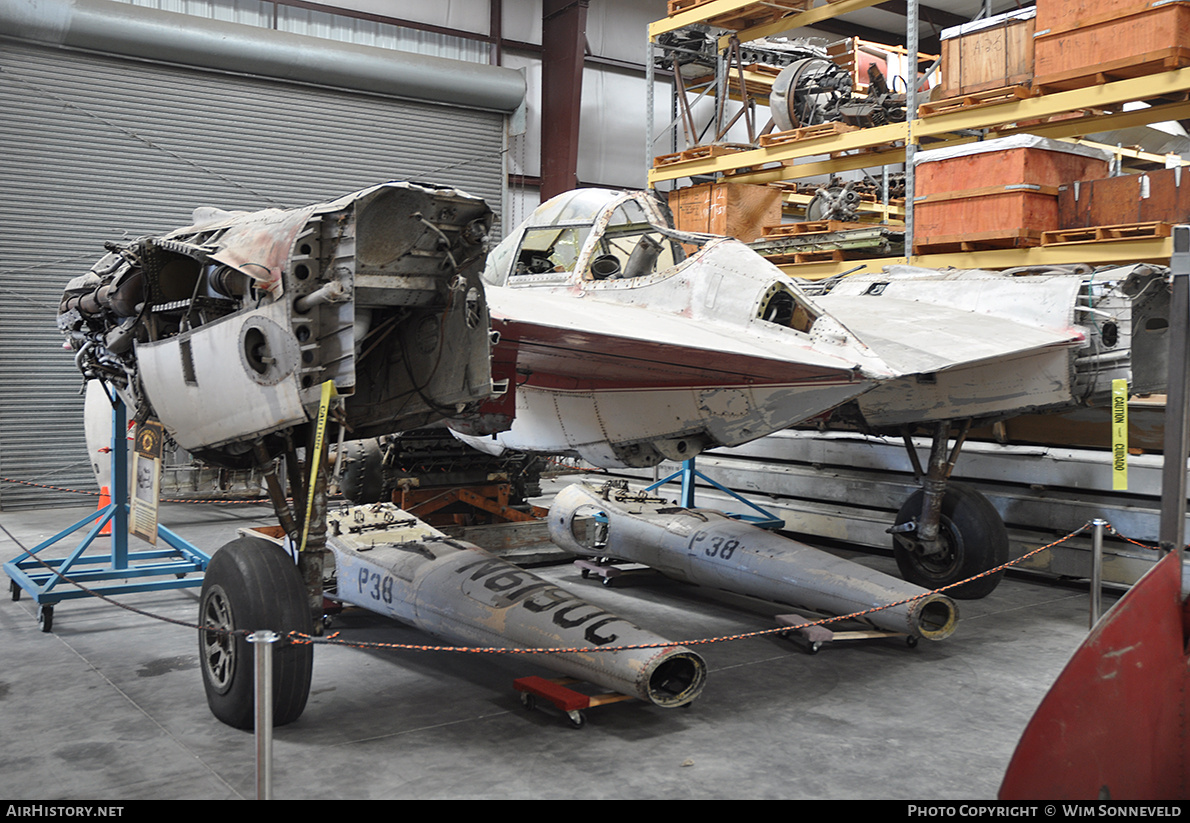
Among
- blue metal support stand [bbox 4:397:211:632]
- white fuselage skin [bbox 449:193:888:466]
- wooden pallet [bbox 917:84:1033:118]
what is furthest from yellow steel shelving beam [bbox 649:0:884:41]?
blue metal support stand [bbox 4:397:211:632]

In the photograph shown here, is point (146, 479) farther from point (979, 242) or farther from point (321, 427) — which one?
point (979, 242)

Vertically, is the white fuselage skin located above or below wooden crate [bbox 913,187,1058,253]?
below

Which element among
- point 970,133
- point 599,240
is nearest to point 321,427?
point 599,240

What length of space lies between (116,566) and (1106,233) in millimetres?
9631

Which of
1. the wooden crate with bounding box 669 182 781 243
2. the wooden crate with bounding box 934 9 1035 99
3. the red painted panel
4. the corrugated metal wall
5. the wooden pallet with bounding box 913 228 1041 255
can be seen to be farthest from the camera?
the corrugated metal wall

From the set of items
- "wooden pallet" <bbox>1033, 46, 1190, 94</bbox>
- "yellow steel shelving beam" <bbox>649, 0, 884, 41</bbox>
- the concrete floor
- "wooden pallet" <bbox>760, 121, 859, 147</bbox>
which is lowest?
the concrete floor

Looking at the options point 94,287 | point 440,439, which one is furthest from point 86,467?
point 94,287

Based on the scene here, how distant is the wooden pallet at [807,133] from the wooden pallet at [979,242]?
2110 mm

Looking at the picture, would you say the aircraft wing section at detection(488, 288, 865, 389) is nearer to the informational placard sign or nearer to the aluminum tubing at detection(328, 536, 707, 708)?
the aluminum tubing at detection(328, 536, 707, 708)

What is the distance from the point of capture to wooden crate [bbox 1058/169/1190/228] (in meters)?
8.66

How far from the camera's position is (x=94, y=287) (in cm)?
703

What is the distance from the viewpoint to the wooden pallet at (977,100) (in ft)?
31.8

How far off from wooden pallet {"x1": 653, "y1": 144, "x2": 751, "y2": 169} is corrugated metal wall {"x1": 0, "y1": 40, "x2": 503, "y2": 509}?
6.12 metres

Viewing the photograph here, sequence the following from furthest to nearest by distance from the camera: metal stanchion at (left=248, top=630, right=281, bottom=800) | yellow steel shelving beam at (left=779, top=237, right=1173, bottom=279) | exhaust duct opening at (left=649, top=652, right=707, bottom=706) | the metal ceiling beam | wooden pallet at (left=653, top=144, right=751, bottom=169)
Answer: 1. the metal ceiling beam
2. wooden pallet at (left=653, top=144, right=751, bottom=169)
3. yellow steel shelving beam at (left=779, top=237, right=1173, bottom=279)
4. exhaust duct opening at (left=649, top=652, right=707, bottom=706)
5. metal stanchion at (left=248, top=630, right=281, bottom=800)
